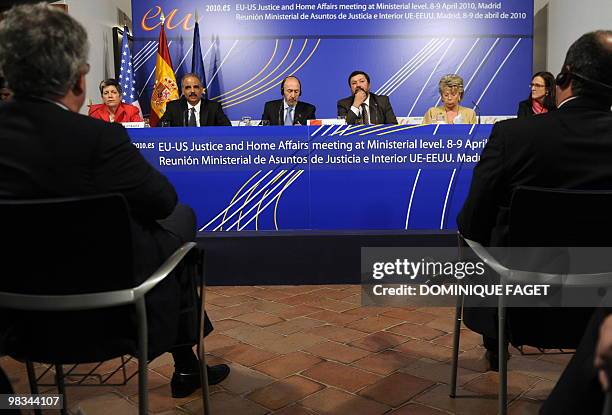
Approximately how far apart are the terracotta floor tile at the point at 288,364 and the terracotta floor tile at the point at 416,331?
18.8 inches

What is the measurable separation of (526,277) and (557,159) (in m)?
0.31

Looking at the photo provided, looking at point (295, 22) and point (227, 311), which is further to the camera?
point (295, 22)

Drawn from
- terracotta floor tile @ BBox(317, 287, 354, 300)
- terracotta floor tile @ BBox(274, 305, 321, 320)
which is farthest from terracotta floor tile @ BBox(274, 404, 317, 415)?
terracotta floor tile @ BBox(317, 287, 354, 300)

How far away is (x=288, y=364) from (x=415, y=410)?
1.83 ft

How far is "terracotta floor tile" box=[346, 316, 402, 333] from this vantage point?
2.54m

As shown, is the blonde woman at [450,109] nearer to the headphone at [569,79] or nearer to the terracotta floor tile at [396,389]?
the terracotta floor tile at [396,389]

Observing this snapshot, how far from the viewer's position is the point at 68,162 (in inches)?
45.4

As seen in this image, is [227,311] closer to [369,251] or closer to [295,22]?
[369,251]

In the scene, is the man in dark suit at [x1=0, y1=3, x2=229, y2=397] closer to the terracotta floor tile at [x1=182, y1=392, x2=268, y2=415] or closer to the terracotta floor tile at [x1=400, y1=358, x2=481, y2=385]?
the terracotta floor tile at [x1=182, y1=392, x2=268, y2=415]

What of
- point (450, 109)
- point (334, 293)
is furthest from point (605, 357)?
point (450, 109)

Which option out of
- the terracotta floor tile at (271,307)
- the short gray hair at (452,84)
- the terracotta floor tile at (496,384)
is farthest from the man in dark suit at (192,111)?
the terracotta floor tile at (496,384)

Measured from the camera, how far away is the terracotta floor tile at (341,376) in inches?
76.9

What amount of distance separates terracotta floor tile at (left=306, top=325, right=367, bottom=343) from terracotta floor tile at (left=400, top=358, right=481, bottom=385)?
35cm

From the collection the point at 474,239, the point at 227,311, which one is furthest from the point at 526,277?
the point at 227,311
